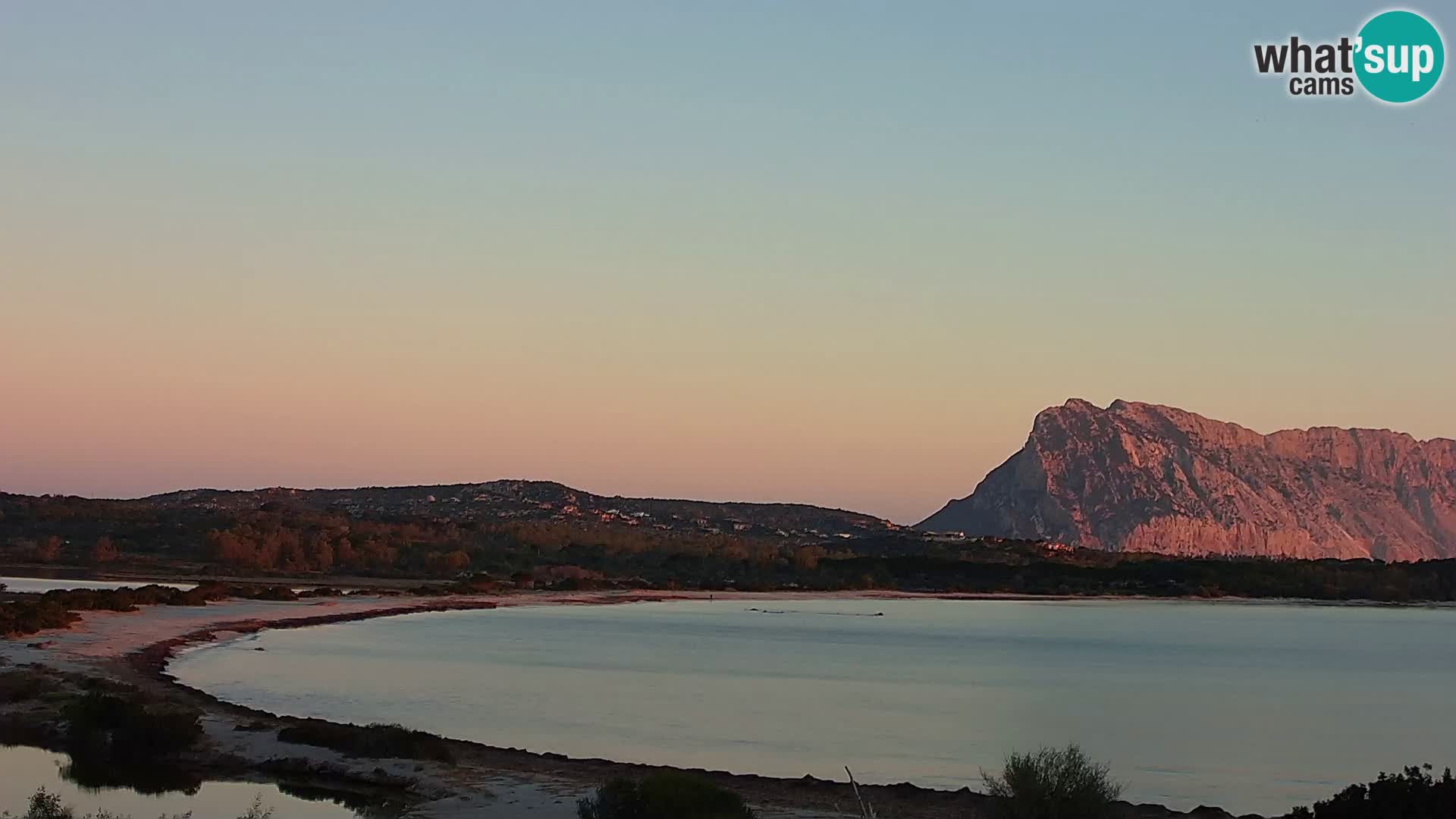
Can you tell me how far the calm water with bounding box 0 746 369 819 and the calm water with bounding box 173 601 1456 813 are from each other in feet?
18.7

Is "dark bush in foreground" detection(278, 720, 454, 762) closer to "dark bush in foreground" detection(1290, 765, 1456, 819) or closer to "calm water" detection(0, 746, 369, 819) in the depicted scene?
"calm water" detection(0, 746, 369, 819)

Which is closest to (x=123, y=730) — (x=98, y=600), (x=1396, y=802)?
(x=1396, y=802)

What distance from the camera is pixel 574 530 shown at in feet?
379

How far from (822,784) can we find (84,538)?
7635 cm

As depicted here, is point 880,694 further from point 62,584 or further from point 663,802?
point 62,584

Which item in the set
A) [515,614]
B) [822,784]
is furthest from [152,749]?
[515,614]

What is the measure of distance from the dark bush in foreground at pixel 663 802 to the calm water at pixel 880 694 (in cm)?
626

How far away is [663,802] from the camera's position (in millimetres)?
15875

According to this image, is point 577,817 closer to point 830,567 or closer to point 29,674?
point 29,674

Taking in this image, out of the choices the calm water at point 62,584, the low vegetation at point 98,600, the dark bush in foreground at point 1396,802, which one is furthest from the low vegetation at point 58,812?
the calm water at point 62,584

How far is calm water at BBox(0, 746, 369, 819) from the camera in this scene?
57.7 feet

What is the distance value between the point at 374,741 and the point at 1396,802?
12524 mm

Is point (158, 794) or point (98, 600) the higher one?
point (98, 600)

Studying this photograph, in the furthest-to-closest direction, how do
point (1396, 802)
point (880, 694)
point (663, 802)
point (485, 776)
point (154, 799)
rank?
point (880, 694)
point (485, 776)
point (154, 799)
point (663, 802)
point (1396, 802)
